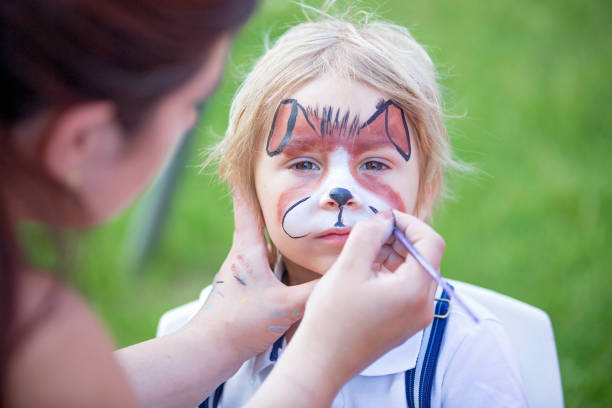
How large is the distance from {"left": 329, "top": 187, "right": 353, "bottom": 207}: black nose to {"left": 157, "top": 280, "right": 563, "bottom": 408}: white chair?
52cm

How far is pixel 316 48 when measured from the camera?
1564mm

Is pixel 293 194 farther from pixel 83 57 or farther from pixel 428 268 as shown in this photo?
pixel 83 57

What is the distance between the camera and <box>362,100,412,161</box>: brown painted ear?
1.46 metres

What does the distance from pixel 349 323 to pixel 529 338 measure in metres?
0.81

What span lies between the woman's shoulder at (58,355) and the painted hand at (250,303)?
0.46 metres

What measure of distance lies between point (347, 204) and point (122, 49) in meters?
0.67

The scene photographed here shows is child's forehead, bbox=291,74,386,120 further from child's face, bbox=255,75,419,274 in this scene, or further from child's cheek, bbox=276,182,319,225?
child's cheek, bbox=276,182,319,225

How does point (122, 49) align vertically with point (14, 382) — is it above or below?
above

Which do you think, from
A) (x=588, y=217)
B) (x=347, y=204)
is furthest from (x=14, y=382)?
(x=588, y=217)

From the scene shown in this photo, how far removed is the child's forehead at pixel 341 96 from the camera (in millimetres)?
1448

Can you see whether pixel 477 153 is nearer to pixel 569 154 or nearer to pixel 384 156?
pixel 569 154

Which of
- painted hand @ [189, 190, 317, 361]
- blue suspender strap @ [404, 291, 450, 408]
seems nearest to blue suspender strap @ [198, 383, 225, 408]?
painted hand @ [189, 190, 317, 361]

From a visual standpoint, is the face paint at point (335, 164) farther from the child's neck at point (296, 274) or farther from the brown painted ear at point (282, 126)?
the child's neck at point (296, 274)

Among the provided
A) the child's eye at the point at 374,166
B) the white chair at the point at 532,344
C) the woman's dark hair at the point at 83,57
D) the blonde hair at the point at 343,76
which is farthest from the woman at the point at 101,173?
the white chair at the point at 532,344
